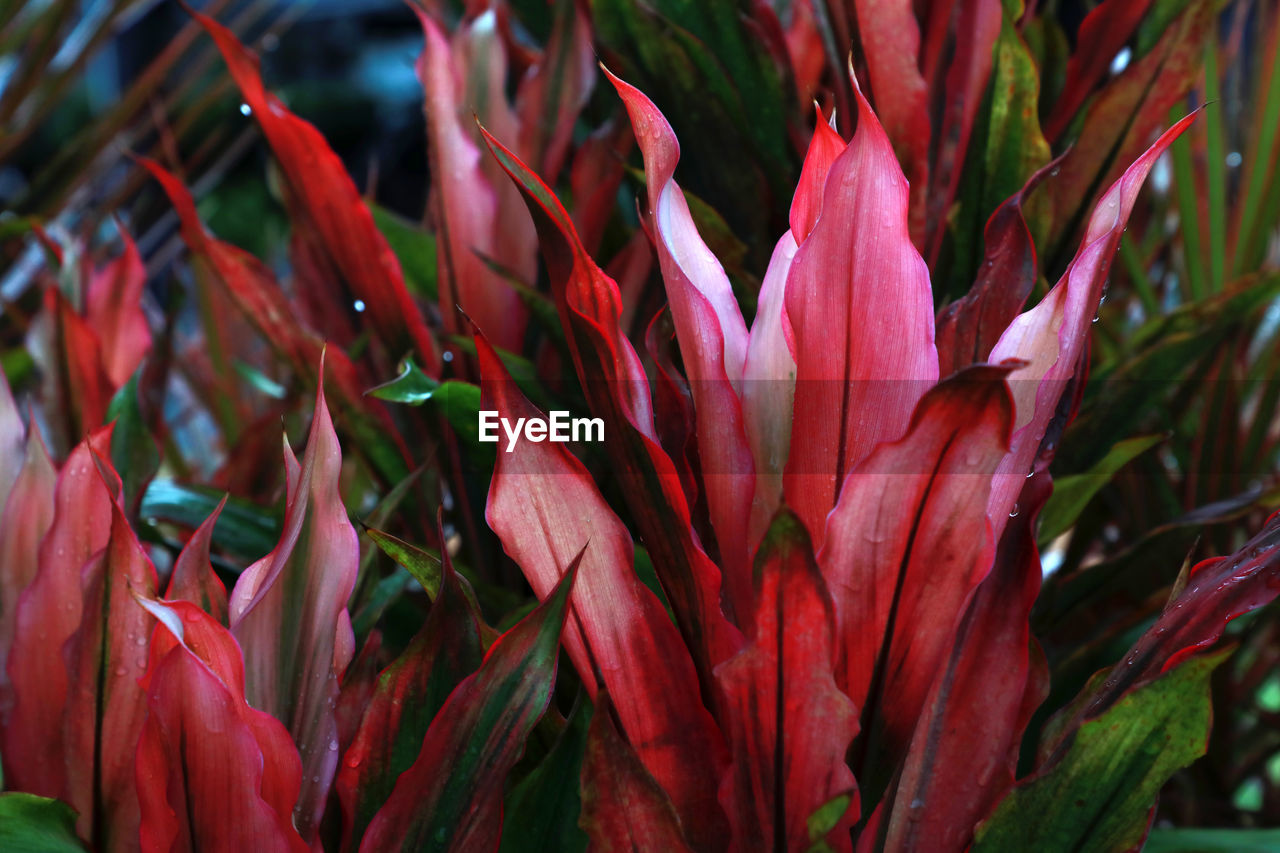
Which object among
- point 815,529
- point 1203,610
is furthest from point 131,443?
point 1203,610

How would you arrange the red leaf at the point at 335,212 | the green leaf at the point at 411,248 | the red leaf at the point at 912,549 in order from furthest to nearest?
1. the green leaf at the point at 411,248
2. the red leaf at the point at 335,212
3. the red leaf at the point at 912,549

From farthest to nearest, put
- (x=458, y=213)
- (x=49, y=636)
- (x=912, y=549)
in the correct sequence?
(x=458, y=213) < (x=49, y=636) < (x=912, y=549)

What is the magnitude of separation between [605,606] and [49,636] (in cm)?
26

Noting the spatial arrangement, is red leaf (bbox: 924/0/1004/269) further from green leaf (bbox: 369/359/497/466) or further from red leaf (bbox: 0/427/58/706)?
red leaf (bbox: 0/427/58/706)

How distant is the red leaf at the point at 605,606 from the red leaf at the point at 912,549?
0.06m

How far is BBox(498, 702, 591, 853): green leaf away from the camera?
Result: 0.36m

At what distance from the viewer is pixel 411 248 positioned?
630 millimetres

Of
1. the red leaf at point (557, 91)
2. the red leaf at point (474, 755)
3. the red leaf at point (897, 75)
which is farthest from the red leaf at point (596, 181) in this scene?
the red leaf at point (474, 755)

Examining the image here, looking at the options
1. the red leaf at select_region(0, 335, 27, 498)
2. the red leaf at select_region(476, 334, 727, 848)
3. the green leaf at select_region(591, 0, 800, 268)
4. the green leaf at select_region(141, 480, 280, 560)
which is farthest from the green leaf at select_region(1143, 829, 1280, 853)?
the red leaf at select_region(0, 335, 27, 498)

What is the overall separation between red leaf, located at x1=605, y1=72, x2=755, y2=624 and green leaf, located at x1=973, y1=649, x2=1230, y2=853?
0.37 feet

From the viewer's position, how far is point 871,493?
0.29 metres

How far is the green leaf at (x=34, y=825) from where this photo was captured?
1.11 feet

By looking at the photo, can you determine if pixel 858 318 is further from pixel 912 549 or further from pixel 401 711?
pixel 401 711

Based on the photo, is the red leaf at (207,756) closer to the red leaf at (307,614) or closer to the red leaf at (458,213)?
the red leaf at (307,614)
